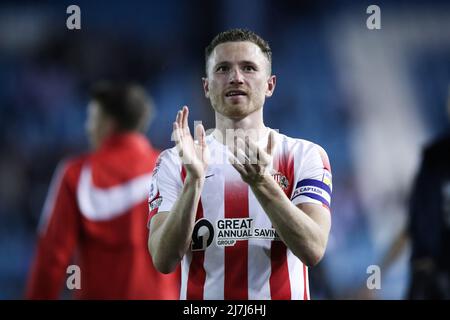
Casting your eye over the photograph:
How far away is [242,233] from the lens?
7.89ft

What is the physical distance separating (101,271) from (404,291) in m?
2.39

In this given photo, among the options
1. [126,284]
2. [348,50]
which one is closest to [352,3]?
[348,50]

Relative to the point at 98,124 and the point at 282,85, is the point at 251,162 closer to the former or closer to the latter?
the point at 98,124

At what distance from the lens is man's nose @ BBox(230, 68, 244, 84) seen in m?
2.46

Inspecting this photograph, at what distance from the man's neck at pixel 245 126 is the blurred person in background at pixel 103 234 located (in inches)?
60.0

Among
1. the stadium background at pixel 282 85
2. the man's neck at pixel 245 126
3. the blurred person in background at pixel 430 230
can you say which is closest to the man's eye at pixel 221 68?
the man's neck at pixel 245 126

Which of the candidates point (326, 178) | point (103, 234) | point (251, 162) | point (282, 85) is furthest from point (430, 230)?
point (251, 162)

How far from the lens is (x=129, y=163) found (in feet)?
13.2

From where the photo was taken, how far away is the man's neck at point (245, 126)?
8.18 ft

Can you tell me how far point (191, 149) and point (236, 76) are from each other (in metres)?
0.36

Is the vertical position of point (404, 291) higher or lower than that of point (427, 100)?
lower

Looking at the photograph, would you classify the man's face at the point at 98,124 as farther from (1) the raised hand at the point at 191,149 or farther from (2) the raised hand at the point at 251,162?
(2) the raised hand at the point at 251,162

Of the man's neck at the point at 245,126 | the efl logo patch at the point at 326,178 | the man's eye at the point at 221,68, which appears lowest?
the efl logo patch at the point at 326,178
